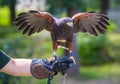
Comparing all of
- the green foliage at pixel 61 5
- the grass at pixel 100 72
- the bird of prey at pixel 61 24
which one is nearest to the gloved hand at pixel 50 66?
the bird of prey at pixel 61 24

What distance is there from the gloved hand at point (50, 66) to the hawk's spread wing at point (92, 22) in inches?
10.2

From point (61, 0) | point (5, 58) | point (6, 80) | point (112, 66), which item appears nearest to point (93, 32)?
point (5, 58)

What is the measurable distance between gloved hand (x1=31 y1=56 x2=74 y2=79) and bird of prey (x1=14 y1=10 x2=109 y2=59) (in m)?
0.06

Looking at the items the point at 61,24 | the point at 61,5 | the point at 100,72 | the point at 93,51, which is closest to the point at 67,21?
the point at 61,24

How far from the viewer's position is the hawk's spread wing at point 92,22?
305 centimetres

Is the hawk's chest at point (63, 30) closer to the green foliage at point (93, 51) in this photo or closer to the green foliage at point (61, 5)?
the green foliage at point (61, 5)

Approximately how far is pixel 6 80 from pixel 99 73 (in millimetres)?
6343

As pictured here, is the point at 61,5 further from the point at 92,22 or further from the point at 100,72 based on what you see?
the point at 92,22

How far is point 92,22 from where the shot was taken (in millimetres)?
3121

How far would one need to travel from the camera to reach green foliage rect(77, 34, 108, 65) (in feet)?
46.2

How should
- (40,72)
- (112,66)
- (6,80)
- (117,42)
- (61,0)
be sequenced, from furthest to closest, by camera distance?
(117,42) → (112,66) → (61,0) → (6,80) → (40,72)

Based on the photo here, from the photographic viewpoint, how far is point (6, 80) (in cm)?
644

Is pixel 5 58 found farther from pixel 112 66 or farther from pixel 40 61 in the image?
pixel 112 66

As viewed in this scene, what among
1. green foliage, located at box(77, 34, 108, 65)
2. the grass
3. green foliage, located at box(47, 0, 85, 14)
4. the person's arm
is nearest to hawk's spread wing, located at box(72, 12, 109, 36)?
the person's arm
